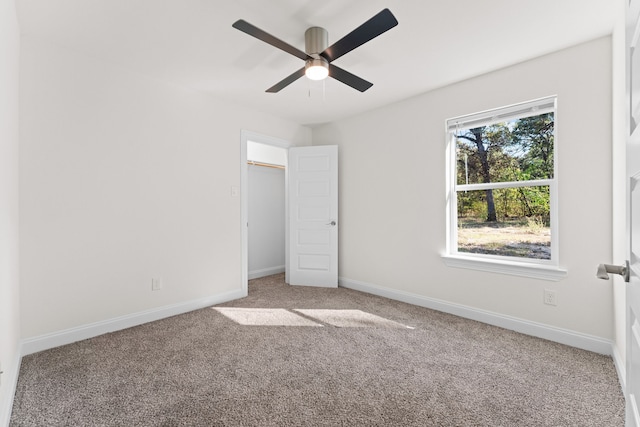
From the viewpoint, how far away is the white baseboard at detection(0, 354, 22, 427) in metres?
1.46

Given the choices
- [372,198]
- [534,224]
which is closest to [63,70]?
[372,198]

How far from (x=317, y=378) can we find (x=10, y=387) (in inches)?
69.0

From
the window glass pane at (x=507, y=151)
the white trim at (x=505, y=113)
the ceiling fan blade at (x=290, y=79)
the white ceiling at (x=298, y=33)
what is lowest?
the window glass pane at (x=507, y=151)

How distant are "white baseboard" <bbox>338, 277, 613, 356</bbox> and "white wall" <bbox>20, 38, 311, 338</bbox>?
6.57 feet

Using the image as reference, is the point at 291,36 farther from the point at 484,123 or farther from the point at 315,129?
the point at 315,129

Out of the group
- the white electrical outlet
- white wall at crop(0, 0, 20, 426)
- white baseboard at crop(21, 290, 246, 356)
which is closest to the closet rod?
white baseboard at crop(21, 290, 246, 356)

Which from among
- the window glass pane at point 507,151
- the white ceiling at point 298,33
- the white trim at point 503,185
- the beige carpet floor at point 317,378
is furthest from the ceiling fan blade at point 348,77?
the beige carpet floor at point 317,378

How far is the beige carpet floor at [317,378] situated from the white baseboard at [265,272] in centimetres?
190

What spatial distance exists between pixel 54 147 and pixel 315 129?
308cm

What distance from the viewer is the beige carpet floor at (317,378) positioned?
158 centimetres

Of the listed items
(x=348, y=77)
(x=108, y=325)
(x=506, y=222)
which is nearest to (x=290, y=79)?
(x=348, y=77)

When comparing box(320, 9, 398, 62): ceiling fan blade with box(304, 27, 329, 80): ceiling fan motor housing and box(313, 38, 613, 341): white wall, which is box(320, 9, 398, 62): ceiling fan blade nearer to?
box(304, 27, 329, 80): ceiling fan motor housing

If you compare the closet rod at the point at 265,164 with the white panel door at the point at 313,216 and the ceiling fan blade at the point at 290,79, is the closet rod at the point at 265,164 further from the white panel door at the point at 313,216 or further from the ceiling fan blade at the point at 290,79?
the ceiling fan blade at the point at 290,79

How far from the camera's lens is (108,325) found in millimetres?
2637
